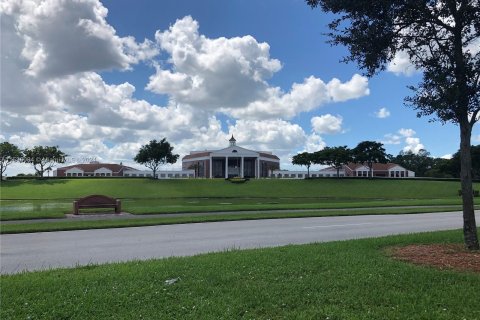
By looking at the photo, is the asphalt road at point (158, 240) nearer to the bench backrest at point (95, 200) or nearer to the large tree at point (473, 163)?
the bench backrest at point (95, 200)

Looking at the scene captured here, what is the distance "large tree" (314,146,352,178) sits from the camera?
82375 mm

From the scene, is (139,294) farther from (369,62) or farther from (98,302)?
(369,62)

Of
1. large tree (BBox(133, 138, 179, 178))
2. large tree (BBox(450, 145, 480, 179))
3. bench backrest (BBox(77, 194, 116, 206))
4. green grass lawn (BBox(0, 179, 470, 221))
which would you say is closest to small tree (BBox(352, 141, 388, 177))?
green grass lawn (BBox(0, 179, 470, 221))

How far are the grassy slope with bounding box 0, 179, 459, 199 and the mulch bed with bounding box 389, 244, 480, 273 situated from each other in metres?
44.3

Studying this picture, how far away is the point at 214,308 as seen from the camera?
5.25 m

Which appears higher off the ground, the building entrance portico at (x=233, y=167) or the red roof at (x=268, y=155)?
the red roof at (x=268, y=155)

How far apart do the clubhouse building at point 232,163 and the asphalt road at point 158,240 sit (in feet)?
342

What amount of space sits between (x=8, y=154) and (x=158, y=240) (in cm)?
7456

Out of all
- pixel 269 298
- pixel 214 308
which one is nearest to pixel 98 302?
pixel 214 308

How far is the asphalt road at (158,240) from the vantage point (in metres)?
9.58

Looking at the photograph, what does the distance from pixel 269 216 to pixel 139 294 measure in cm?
1497

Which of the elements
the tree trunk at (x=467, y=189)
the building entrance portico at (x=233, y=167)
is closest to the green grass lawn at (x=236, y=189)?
the tree trunk at (x=467, y=189)

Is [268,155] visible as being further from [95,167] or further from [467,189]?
[467,189]

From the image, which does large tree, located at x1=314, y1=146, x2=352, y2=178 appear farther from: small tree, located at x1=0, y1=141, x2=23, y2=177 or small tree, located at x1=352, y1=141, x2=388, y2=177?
small tree, located at x1=0, y1=141, x2=23, y2=177
